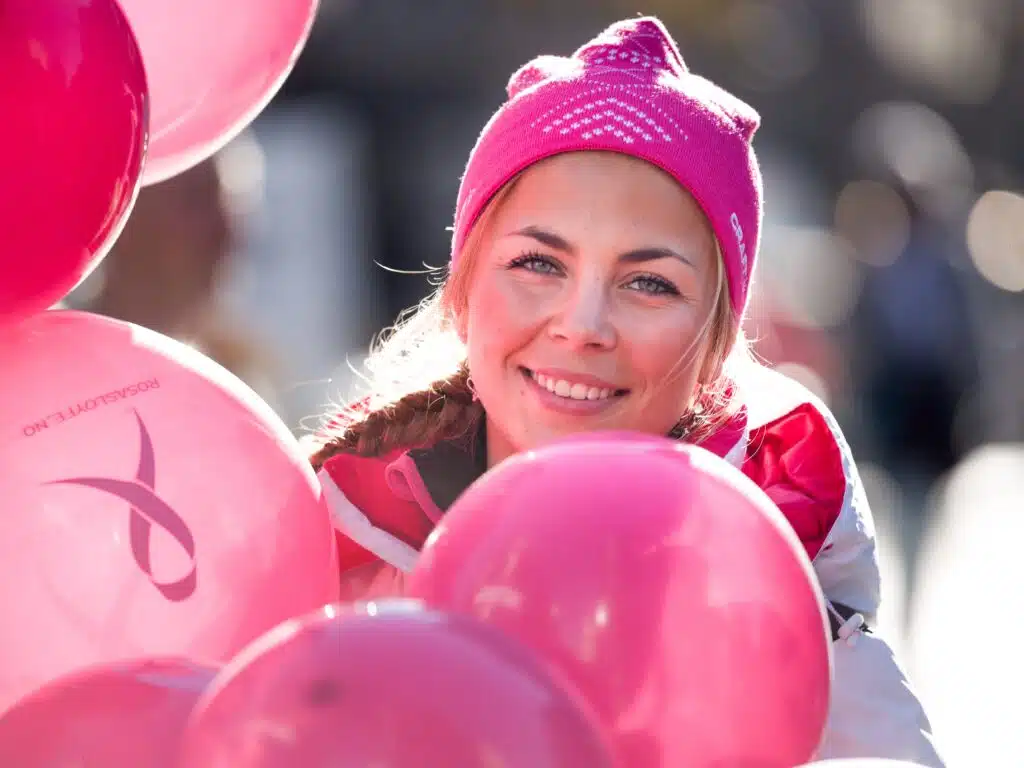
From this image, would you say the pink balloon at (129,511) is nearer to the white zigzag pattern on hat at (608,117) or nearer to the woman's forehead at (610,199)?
the woman's forehead at (610,199)

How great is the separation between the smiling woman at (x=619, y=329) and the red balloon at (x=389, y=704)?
3.43 ft

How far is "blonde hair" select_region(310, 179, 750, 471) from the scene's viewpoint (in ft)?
9.34

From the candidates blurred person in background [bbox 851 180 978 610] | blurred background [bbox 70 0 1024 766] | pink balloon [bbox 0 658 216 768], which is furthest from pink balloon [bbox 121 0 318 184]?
blurred person in background [bbox 851 180 978 610]

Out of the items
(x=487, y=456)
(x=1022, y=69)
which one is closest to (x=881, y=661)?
(x=487, y=456)

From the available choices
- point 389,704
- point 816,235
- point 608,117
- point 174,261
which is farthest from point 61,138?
point 816,235

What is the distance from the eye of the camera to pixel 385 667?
1.47 meters

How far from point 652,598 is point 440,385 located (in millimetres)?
1430

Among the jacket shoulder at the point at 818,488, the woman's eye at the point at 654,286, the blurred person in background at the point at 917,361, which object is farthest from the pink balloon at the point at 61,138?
the blurred person in background at the point at 917,361

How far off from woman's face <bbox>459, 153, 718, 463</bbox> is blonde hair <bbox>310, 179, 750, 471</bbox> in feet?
0.23

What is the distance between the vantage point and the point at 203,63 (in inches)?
93.7

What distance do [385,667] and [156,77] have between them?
119cm

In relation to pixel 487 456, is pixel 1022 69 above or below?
below

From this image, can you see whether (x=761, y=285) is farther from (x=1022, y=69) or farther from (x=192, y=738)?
(x=1022, y=69)

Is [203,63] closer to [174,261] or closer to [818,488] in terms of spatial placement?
[818,488]
